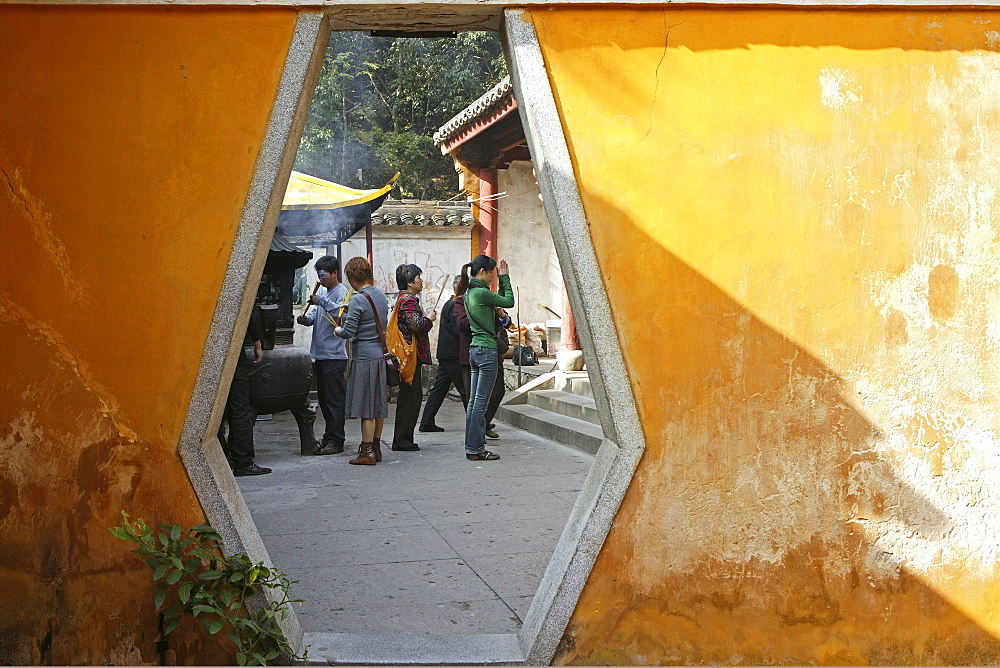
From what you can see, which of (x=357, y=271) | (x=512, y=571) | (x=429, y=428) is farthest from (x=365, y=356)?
(x=512, y=571)

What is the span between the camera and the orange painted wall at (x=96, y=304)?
3211 mm

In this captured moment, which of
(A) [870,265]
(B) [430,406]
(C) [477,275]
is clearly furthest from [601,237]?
(B) [430,406]

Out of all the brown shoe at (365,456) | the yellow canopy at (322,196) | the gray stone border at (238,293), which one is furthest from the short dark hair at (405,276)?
the gray stone border at (238,293)

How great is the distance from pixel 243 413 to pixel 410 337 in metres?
1.63

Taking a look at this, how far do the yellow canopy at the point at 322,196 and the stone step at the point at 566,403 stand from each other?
11.5 ft

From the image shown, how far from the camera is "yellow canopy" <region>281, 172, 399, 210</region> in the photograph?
460 inches

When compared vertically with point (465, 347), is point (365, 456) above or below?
below

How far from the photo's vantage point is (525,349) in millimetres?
13078

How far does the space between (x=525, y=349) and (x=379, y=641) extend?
382 inches

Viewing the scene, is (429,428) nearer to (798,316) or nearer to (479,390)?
(479,390)

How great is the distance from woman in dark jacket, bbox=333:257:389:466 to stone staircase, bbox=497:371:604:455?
195cm

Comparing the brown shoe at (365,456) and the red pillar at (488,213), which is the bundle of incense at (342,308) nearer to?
the brown shoe at (365,456)

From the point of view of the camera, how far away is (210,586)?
124 inches

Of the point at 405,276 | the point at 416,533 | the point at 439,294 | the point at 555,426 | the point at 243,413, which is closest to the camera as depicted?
the point at 416,533
